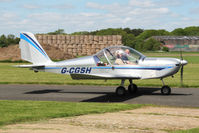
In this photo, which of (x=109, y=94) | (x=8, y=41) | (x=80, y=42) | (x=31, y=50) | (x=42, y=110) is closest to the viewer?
(x=42, y=110)

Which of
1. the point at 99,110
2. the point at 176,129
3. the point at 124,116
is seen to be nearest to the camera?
the point at 176,129

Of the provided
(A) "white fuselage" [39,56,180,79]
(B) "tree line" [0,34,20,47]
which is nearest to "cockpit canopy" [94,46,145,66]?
(A) "white fuselage" [39,56,180,79]

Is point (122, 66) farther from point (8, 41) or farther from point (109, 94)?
point (8, 41)

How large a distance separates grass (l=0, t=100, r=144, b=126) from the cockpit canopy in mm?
3733

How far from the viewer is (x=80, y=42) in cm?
7119

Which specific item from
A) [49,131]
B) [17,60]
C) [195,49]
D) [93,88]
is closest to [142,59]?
[93,88]

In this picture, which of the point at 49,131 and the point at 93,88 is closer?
the point at 49,131

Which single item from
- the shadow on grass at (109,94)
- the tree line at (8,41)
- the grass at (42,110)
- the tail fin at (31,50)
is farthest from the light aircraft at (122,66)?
the tree line at (8,41)

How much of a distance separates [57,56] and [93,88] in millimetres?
41169

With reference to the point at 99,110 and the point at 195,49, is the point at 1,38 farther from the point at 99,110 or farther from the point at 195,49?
the point at 99,110

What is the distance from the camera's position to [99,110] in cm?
1159

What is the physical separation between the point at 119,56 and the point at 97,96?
6.71 feet

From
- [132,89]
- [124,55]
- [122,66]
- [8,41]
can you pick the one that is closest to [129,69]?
[122,66]

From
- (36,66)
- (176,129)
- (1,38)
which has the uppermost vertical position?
(1,38)
